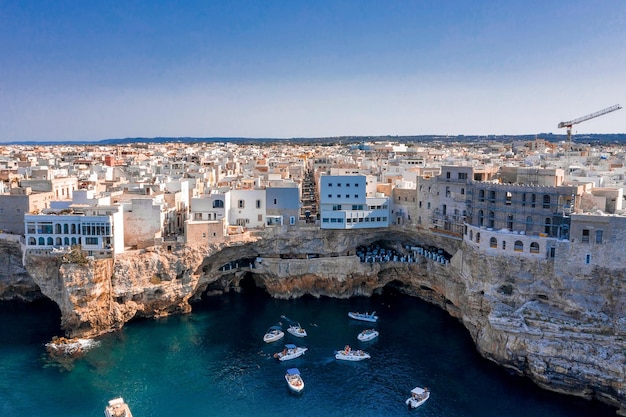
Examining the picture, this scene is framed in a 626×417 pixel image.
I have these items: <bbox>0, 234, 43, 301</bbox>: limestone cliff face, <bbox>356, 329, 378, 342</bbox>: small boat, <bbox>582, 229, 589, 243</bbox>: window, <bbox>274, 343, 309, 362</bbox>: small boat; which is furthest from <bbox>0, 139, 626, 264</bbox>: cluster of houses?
<bbox>274, 343, 309, 362</bbox>: small boat

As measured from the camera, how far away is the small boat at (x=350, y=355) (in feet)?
140

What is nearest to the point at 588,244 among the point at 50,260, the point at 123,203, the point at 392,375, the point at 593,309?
the point at 593,309

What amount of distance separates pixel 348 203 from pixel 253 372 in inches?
844

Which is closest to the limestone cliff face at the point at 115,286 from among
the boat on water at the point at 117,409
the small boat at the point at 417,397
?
the boat on water at the point at 117,409

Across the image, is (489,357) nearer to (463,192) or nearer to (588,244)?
(588,244)

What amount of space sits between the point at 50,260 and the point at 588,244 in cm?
4542

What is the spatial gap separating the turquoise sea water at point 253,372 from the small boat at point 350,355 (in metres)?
0.58

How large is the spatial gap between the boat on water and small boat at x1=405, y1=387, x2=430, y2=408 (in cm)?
1922

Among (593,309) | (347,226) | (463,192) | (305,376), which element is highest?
(463,192)

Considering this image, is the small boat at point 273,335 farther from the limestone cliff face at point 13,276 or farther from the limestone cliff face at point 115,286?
the limestone cliff face at point 13,276

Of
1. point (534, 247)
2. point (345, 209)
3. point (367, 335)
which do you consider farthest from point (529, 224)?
point (345, 209)

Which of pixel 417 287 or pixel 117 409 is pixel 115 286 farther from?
pixel 417 287

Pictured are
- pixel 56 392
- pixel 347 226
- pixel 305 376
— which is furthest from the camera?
pixel 347 226

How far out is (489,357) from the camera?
42.0 meters
